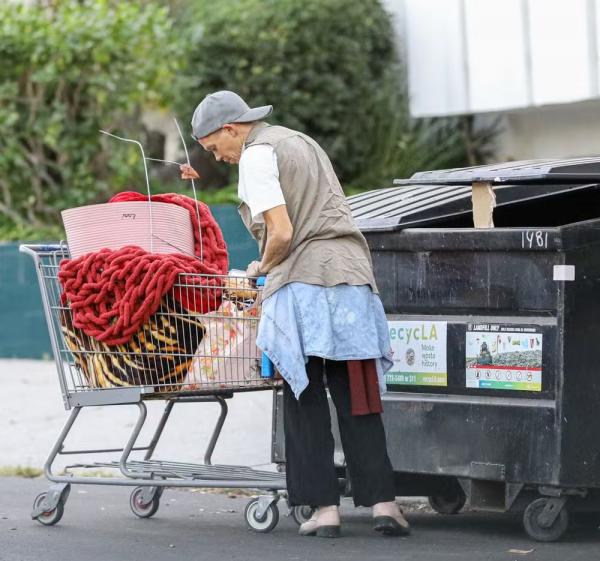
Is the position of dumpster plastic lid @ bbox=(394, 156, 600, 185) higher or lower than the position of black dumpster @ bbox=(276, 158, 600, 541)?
higher

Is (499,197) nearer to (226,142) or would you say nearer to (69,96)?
(226,142)

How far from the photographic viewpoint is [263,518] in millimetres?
5809

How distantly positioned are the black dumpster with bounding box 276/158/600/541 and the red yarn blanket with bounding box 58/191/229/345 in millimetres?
777

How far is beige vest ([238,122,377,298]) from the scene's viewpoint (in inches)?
212

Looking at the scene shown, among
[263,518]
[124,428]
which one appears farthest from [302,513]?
[124,428]

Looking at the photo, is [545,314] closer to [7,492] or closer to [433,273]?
[433,273]

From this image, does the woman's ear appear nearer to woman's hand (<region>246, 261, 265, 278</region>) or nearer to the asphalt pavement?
woman's hand (<region>246, 261, 265, 278</region>)

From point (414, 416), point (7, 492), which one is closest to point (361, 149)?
point (7, 492)

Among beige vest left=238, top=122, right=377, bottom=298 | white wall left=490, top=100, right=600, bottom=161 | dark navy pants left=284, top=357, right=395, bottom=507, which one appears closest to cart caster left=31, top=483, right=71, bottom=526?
dark navy pants left=284, top=357, right=395, bottom=507

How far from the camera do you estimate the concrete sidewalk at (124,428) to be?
8.09 m

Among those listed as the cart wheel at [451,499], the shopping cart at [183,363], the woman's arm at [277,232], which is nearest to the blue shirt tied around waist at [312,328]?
the woman's arm at [277,232]

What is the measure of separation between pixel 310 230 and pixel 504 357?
0.90 metres

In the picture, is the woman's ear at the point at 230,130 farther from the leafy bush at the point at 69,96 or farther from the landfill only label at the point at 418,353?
the leafy bush at the point at 69,96

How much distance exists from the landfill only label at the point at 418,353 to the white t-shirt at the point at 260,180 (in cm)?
83
